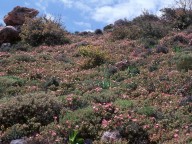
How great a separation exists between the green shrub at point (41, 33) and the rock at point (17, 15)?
87.1 inches

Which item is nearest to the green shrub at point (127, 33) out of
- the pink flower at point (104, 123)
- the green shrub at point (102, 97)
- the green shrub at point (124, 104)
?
the green shrub at point (102, 97)

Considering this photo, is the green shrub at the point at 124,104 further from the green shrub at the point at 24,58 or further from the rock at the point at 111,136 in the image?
the green shrub at the point at 24,58

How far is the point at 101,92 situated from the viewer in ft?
44.7

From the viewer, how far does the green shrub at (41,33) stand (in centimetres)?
2734

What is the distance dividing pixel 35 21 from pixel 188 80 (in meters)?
17.2

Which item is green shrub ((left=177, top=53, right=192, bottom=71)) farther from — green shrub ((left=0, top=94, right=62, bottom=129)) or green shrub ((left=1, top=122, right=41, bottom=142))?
green shrub ((left=1, top=122, right=41, bottom=142))

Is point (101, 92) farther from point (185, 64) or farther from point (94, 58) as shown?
point (94, 58)

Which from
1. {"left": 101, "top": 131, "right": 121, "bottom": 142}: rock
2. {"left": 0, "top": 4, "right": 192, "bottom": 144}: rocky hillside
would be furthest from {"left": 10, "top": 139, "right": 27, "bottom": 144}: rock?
{"left": 101, "top": 131, "right": 121, "bottom": 142}: rock

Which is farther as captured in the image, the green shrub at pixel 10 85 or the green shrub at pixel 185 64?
the green shrub at pixel 185 64

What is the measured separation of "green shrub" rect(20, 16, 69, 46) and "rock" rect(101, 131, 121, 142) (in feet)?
59.6

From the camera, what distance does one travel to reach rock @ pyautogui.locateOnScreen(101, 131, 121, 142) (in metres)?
9.40

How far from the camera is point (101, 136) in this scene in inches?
386

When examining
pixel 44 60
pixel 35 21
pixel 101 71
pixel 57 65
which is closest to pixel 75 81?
pixel 101 71

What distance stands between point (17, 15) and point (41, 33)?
4.77m
